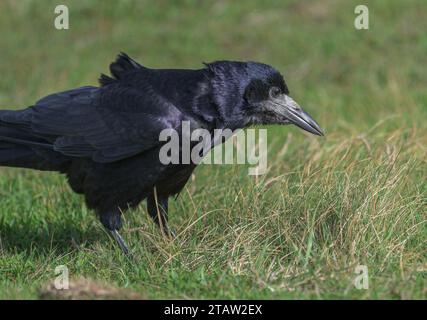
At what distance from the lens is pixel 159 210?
570 centimetres

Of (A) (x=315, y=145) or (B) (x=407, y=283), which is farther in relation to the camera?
(A) (x=315, y=145)

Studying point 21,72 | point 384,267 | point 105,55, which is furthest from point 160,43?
point 384,267

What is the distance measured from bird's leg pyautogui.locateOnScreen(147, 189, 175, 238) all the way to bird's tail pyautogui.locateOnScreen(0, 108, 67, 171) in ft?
2.04

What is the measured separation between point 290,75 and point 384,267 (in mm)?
5576

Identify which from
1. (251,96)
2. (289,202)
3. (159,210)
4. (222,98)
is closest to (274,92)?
(251,96)

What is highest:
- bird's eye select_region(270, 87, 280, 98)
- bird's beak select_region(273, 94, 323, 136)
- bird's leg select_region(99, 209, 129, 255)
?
bird's eye select_region(270, 87, 280, 98)

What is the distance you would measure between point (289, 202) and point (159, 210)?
34.7 inches

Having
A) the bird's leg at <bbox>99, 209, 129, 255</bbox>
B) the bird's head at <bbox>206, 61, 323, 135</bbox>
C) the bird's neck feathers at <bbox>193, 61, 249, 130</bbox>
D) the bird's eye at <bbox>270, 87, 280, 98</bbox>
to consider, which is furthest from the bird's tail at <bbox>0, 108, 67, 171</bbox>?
the bird's eye at <bbox>270, 87, 280, 98</bbox>

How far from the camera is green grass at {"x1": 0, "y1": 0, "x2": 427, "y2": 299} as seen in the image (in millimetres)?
4785

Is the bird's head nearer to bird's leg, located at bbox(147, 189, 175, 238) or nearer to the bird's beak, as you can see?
the bird's beak

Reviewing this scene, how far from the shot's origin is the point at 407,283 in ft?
14.8
